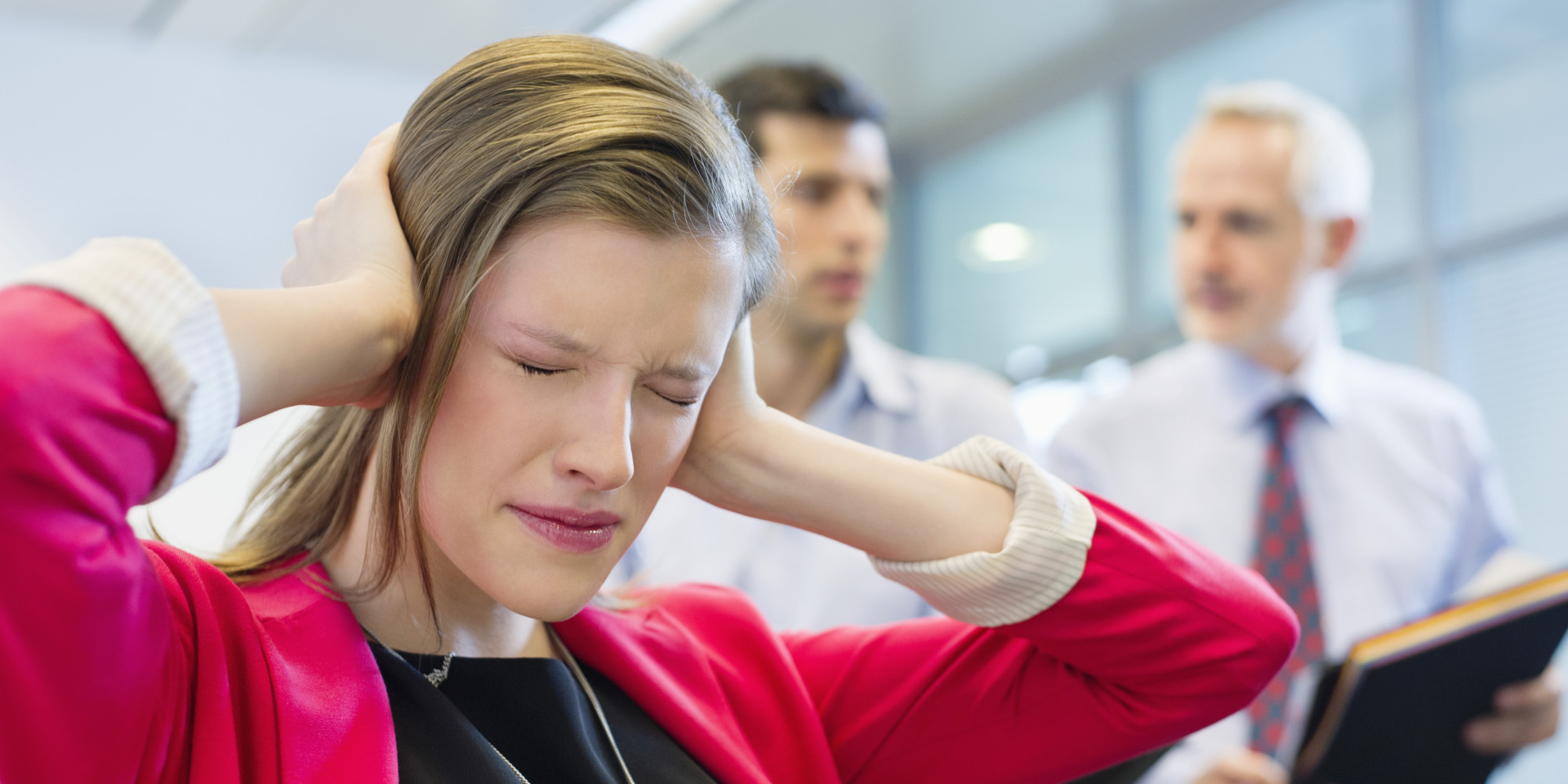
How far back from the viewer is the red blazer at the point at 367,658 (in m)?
0.72

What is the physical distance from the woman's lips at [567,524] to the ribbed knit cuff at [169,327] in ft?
0.90

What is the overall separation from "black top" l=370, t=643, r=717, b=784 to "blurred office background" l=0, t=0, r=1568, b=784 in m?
0.38

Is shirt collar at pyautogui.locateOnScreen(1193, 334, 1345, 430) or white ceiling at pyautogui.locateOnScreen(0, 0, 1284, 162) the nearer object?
shirt collar at pyautogui.locateOnScreen(1193, 334, 1345, 430)

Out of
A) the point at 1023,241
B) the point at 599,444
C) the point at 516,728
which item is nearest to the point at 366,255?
the point at 599,444

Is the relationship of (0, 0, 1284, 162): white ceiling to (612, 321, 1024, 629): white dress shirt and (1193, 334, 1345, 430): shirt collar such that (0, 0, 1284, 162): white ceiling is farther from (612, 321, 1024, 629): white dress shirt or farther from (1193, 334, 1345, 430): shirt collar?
(1193, 334, 1345, 430): shirt collar

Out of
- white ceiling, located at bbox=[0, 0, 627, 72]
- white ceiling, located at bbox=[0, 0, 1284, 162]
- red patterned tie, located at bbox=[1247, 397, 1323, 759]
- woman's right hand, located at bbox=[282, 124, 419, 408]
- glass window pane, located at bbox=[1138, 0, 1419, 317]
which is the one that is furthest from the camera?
glass window pane, located at bbox=[1138, 0, 1419, 317]

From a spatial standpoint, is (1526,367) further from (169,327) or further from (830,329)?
(169,327)

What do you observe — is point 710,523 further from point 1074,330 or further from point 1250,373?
point 1074,330

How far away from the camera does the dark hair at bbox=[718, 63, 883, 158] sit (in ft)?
8.41

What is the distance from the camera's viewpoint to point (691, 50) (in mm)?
5141

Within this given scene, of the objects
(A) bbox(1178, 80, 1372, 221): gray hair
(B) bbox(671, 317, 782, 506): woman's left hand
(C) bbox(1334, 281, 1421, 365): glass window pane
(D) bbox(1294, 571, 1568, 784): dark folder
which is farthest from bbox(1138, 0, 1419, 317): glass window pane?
(B) bbox(671, 317, 782, 506): woman's left hand

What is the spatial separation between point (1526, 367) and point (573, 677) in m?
4.01

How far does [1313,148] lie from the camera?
2.79m

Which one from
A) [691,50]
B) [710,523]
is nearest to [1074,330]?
[691,50]
